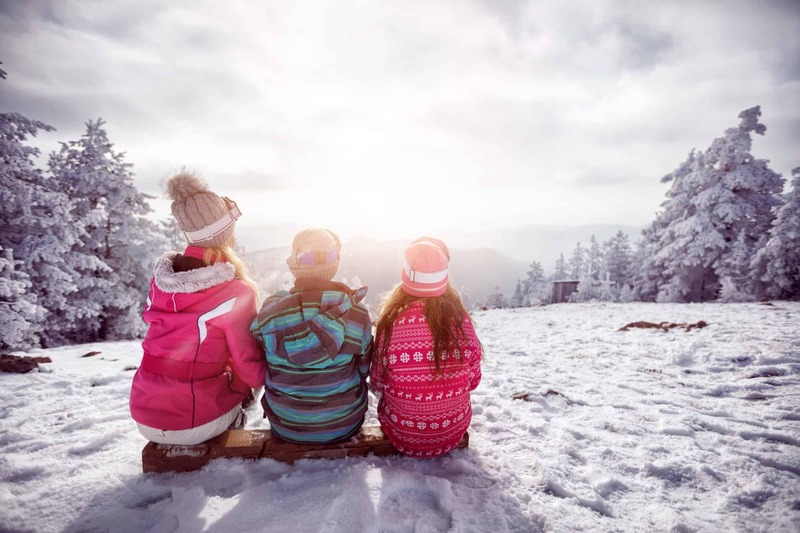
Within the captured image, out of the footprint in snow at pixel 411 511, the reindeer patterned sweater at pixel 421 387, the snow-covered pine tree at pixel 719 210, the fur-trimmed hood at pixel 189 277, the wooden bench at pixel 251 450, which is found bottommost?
the footprint in snow at pixel 411 511

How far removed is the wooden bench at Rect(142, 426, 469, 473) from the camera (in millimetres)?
2867

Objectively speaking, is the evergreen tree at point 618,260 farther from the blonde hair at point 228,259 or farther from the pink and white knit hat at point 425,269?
the blonde hair at point 228,259

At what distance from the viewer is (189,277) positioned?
2.70m

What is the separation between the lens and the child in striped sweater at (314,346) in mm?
2686

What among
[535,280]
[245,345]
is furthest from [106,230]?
[535,280]

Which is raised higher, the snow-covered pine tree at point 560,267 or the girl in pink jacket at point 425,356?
the snow-covered pine tree at point 560,267

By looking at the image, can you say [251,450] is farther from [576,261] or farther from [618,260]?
[576,261]

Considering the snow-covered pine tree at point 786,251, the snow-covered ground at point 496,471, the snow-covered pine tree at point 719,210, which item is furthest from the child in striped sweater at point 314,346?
the snow-covered pine tree at point 719,210

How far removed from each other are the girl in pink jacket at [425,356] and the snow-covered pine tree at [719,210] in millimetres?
23953

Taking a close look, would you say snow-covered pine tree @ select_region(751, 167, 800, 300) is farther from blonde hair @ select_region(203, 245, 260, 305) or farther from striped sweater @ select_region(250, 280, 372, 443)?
blonde hair @ select_region(203, 245, 260, 305)

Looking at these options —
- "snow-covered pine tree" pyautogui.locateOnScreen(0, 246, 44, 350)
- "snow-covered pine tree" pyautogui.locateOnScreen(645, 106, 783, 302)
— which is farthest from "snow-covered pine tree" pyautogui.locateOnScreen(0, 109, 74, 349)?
"snow-covered pine tree" pyautogui.locateOnScreen(645, 106, 783, 302)

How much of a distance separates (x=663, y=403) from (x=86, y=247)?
18866mm

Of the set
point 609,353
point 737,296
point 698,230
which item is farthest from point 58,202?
point 698,230

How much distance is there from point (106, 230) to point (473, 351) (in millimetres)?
Answer: 17446
